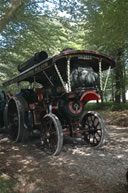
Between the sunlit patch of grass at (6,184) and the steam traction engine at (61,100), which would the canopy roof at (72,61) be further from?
the sunlit patch of grass at (6,184)

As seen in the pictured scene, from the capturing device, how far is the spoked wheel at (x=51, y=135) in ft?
14.6

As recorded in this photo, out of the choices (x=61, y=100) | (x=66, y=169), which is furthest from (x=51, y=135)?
(x=66, y=169)

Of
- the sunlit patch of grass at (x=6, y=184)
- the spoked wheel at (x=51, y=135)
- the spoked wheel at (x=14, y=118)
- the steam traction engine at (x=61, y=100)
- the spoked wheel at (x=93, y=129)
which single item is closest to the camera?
the sunlit patch of grass at (x=6, y=184)

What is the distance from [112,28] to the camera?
29.2 feet

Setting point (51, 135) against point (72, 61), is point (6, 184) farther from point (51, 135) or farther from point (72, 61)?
point (72, 61)

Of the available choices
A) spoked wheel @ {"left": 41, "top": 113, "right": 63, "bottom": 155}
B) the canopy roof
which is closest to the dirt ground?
spoked wheel @ {"left": 41, "top": 113, "right": 63, "bottom": 155}

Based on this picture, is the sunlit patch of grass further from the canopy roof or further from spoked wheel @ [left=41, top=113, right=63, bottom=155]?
the canopy roof

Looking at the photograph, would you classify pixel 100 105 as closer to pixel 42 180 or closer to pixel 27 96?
pixel 27 96

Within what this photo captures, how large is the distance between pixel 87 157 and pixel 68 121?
143 cm

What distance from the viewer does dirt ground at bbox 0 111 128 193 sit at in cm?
290

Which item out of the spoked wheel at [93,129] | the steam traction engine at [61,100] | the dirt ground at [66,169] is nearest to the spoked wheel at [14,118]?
the steam traction engine at [61,100]

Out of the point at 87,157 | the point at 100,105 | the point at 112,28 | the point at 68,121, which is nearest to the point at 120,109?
the point at 100,105

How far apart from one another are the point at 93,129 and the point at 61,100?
1.36 metres

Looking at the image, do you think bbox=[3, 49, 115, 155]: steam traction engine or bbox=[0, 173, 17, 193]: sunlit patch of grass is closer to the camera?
bbox=[0, 173, 17, 193]: sunlit patch of grass
